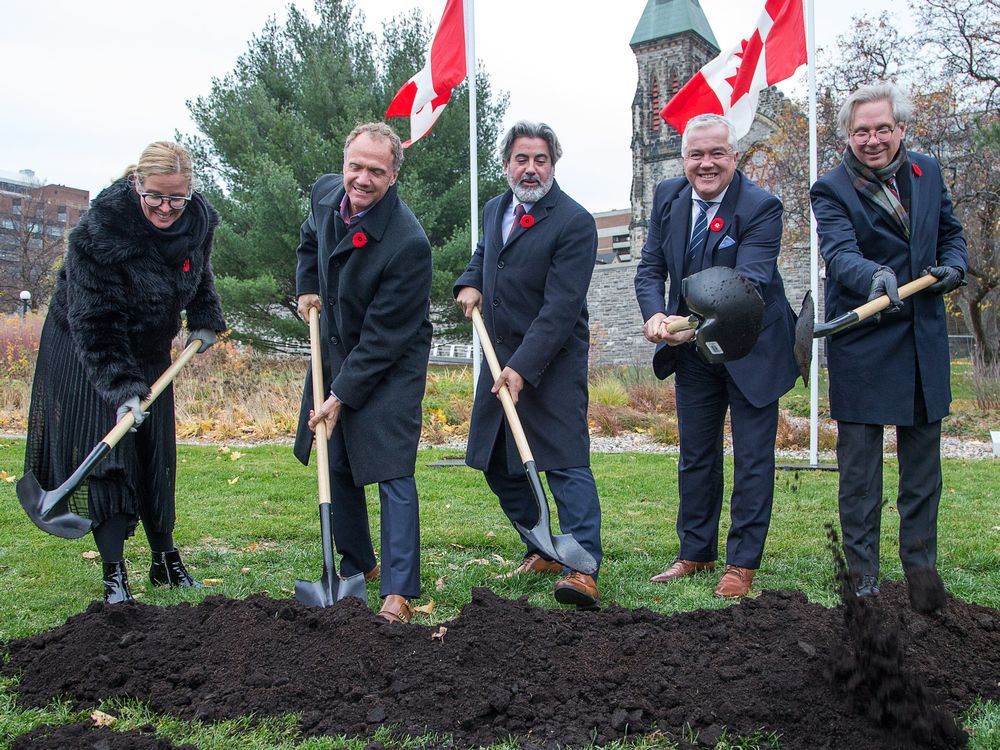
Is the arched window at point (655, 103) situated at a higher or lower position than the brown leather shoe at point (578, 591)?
higher

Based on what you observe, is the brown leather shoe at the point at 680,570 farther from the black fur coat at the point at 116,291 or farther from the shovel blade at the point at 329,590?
the black fur coat at the point at 116,291

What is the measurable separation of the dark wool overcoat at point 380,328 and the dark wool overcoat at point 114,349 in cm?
80

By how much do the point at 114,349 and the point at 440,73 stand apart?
20.5ft

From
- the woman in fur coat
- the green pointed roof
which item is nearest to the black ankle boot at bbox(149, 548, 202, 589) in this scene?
the woman in fur coat

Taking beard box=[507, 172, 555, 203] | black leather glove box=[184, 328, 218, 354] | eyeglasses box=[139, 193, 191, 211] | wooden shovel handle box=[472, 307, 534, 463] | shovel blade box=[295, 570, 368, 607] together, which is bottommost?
shovel blade box=[295, 570, 368, 607]

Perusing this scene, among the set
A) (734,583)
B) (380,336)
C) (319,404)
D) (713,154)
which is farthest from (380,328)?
(734,583)

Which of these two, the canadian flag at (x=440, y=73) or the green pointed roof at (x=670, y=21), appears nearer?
the canadian flag at (x=440, y=73)

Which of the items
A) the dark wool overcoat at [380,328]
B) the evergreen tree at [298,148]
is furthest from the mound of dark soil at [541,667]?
the evergreen tree at [298,148]

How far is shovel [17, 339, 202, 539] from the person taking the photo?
3.89m

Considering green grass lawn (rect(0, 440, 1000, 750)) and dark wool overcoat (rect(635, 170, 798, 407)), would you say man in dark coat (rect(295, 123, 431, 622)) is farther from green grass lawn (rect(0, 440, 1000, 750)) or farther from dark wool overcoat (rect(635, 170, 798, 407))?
dark wool overcoat (rect(635, 170, 798, 407))

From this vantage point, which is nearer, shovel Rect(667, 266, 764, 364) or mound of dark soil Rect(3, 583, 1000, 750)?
mound of dark soil Rect(3, 583, 1000, 750)

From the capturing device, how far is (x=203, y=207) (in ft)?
14.8

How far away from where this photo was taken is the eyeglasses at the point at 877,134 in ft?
13.1

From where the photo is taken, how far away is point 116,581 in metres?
4.20
